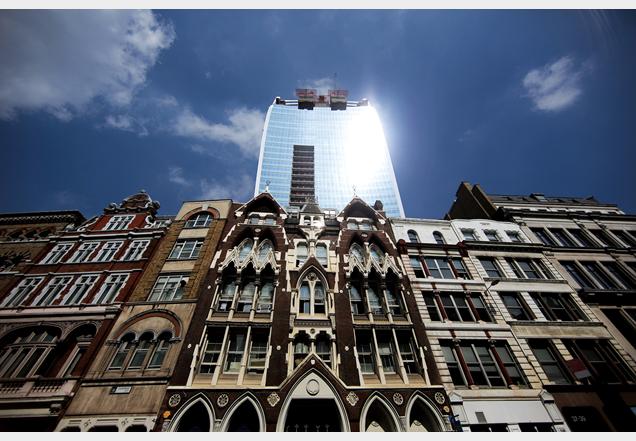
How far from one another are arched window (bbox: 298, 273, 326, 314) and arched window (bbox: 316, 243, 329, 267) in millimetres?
1851

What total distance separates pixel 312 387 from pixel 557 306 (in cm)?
2065

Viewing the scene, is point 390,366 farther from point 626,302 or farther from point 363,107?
point 363,107

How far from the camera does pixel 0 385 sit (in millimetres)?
15672

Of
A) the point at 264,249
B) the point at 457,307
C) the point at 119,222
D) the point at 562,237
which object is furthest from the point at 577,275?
the point at 119,222

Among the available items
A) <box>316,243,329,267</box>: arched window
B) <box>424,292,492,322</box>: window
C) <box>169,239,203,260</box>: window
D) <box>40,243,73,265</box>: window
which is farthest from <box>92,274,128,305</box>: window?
<box>424,292,492,322</box>: window

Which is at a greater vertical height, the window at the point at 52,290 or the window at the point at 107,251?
the window at the point at 107,251

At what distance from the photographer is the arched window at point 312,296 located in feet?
64.9

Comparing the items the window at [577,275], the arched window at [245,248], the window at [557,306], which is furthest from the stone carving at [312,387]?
the window at [577,275]

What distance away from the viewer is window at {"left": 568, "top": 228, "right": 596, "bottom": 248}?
27.4 meters

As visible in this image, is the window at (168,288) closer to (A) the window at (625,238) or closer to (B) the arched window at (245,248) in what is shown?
(B) the arched window at (245,248)

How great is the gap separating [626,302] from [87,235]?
47150 millimetres

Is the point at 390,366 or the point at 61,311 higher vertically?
the point at 61,311

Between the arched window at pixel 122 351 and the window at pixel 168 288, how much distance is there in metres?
2.81
